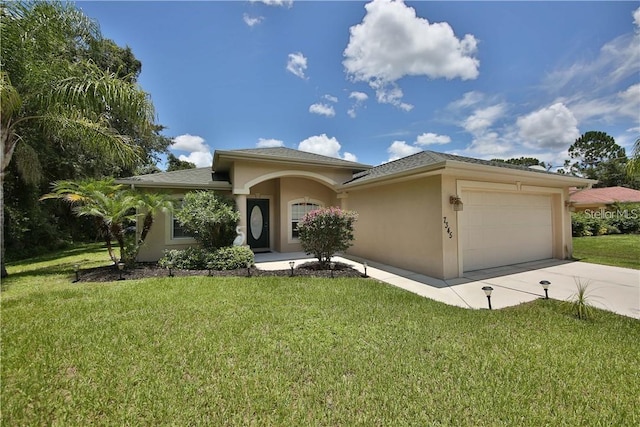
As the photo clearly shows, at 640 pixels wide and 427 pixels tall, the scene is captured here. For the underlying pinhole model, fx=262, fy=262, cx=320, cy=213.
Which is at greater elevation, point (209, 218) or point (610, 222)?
point (209, 218)

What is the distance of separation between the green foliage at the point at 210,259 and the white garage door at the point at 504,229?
277 inches

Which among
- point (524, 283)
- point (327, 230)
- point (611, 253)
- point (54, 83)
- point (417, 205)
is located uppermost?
point (54, 83)

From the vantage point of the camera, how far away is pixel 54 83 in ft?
24.7

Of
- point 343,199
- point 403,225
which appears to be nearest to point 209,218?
point 343,199

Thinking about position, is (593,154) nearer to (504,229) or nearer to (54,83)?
(504,229)

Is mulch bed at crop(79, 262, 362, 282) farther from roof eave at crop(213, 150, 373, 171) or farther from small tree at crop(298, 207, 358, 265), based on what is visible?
roof eave at crop(213, 150, 373, 171)

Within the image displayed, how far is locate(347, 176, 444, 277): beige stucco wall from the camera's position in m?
7.61

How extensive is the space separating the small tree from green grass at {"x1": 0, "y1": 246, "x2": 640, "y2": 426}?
3118 mm

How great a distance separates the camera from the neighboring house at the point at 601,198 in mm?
23531

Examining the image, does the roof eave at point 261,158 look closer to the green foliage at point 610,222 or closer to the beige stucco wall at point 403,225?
the beige stucco wall at point 403,225

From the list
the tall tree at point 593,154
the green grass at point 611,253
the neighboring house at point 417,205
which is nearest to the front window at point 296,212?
the neighboring house at point 417,205

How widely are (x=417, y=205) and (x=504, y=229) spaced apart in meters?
3.56

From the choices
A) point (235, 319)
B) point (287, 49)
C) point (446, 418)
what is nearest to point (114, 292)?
point (235, 319)

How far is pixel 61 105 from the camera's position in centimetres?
753
